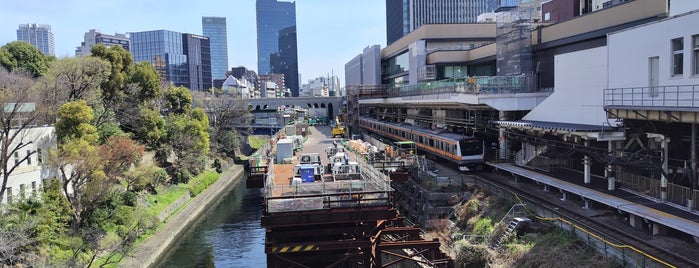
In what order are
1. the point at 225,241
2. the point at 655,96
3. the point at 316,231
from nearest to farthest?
the point at 316,231 < the point at 655,96 < the point at 225,241

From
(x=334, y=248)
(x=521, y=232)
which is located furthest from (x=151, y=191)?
(x=521, y=232)

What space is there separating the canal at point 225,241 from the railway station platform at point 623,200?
1296cm

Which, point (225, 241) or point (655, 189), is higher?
point (655, 189)

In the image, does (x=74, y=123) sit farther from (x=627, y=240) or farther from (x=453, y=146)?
(x=627, y=240)

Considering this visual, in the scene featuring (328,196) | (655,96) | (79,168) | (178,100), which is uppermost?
(178,100)

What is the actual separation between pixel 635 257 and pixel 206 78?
15507 centimetres

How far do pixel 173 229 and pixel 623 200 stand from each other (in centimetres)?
2108

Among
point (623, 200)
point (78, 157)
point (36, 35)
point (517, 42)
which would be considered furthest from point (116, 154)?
point (36, 35)

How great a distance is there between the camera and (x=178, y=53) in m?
152

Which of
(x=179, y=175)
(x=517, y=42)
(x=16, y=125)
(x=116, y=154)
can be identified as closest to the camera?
(x=16, y=125)

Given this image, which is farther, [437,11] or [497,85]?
[437,11]

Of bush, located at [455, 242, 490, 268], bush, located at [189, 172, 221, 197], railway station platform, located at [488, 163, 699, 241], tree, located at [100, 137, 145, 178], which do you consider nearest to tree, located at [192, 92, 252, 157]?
bush, located at [189, 172, 221, 197]

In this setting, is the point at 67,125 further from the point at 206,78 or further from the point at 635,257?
the point at 206,78

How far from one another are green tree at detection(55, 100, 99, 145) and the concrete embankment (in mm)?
5318
